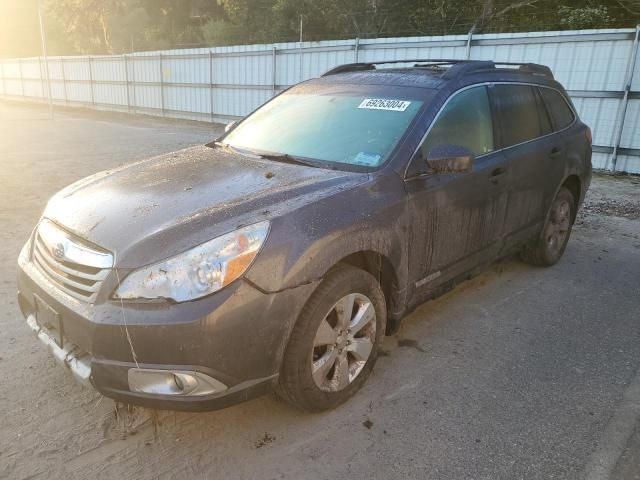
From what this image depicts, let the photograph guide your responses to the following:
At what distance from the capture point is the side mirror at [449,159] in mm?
3000

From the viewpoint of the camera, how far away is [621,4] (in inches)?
635

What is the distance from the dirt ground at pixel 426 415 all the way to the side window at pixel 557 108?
1548mm

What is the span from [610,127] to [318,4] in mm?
14792

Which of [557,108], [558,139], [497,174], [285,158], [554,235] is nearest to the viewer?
[285,158]

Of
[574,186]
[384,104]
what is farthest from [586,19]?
[384,104]

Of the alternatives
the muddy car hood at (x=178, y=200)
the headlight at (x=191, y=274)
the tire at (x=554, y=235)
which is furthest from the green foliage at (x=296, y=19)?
the headlight at (x=191, y=274)

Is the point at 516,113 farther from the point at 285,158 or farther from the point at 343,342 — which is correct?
the point at 343,342

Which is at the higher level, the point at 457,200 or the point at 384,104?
the point at 384,104

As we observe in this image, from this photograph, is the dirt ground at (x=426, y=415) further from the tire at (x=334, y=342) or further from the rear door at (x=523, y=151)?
the rear door at (x=523, y=151)

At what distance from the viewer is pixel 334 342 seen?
2.64 metres

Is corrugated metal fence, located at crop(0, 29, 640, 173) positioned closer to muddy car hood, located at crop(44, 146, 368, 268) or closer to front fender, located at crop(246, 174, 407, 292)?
front fender, located at crop(246, 174, 407, 292)

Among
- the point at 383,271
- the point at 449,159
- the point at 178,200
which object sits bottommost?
the point at 383,271

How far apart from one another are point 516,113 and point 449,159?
4.86 ft

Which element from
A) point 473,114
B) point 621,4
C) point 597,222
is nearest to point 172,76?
point 621,4
